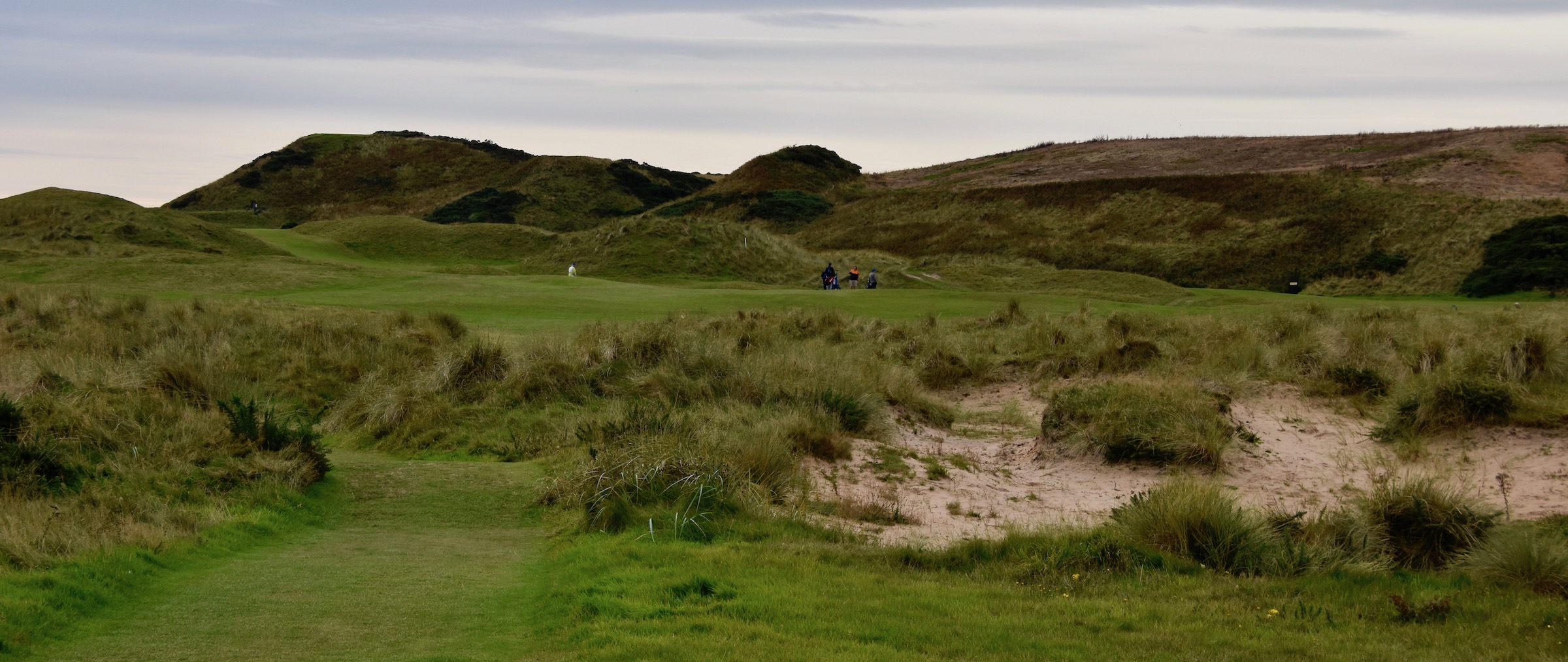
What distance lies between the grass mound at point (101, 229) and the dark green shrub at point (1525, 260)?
43464 mm

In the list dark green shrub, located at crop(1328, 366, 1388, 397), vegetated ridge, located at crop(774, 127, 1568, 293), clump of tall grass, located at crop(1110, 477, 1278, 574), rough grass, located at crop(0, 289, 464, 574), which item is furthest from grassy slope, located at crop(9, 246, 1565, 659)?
vegetated ridge, located at crop(774, 127, 1568, 293)

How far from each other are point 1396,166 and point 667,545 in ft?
186

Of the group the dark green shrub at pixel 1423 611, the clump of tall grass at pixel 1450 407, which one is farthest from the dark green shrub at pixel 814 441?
the dark green shrub at pixel 1423 611

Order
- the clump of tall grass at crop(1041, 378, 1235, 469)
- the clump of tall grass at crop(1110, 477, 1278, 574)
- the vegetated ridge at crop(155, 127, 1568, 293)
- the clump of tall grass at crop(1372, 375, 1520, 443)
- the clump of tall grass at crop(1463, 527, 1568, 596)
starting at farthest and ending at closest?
the vegetated ridge at crop(155, 127, 1568, 293) < the clump of tall grass at crop(1041, 378, 1235, 469) < the clump of tall grass at crop(1372, 375, 1520, 443) < the clump of tall grass at crop(1110, 477, 1278, 574) < the clump of tall grass at crop(1463, 527, 1568, 596)

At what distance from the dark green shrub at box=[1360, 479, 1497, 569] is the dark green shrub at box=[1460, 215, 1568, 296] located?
102ft

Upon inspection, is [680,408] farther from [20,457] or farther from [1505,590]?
[1505,590]

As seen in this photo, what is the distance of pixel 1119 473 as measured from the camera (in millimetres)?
12844

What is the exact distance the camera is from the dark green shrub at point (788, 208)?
70.6 meters

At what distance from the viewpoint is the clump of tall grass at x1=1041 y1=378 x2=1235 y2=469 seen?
12852mm

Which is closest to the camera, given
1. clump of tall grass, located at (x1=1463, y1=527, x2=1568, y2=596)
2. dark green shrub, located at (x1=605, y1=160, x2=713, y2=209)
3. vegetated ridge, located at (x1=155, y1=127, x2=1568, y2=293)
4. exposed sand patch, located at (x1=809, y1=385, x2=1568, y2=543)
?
clump of tall grass, located at (x1=1463, y1=527, x2=1568, y2=596)

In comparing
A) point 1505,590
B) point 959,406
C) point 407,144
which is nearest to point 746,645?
point 1505,590

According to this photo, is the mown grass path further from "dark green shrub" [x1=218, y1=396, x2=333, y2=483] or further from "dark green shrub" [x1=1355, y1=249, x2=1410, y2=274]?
"dark green shrub" [x1=1355, y1=249, x2=1410, y2=274]

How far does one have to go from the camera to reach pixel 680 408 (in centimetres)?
1467

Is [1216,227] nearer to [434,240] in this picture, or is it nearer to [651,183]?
[434,240]
